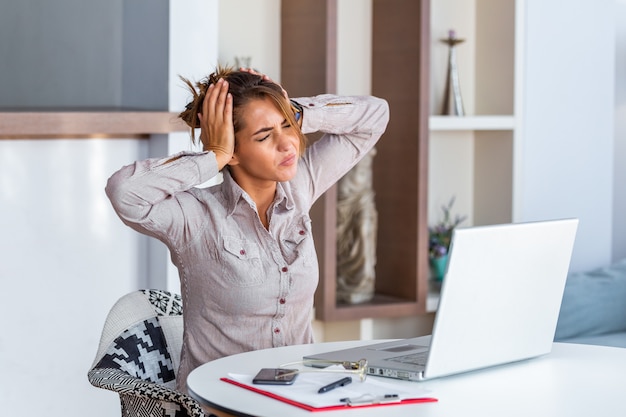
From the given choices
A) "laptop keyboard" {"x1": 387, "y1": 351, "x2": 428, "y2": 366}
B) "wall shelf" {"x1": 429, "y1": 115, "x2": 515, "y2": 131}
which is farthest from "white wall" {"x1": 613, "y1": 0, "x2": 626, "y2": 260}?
"laptop keyboard" {"x1": 387, "y1": 351, "x2": 428, "y2": 366}

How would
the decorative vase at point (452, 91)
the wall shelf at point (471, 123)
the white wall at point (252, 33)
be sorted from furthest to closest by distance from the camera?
the decorative vase at point (452, 91) → the wall shelf at point (471, 123) → the white wall at point (252, 33)

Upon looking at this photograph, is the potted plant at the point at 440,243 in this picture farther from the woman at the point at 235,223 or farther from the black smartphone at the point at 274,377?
the black smartphone at the point at 274,377

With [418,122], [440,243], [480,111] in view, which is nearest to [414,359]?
[418,122]

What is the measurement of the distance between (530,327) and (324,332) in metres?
2.24

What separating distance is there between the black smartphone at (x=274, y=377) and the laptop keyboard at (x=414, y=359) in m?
0.19

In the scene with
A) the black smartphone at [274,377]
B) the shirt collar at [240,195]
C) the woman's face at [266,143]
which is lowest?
the black smartphone at [274,377]

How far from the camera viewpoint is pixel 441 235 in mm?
4098

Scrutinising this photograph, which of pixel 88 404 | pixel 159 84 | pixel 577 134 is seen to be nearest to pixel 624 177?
pixel 577 134

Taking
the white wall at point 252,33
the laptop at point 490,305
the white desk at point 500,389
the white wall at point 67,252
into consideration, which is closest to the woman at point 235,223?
the white desk at point 500,389

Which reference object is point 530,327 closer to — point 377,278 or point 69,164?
point 69,164

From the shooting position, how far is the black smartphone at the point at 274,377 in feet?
5.32

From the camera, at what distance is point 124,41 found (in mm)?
3383

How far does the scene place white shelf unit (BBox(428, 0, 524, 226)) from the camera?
13.3 feet

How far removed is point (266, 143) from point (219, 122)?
0.10 meters
